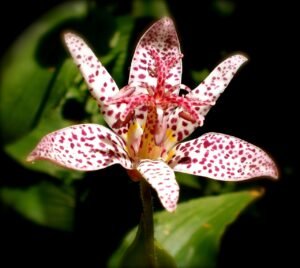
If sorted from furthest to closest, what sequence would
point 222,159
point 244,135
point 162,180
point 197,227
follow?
point 244,135, point 197,227, point 222,159, point 162,180

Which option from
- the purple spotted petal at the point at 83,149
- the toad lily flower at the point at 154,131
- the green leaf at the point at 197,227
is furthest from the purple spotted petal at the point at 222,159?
the green leaf at the point at 197,227

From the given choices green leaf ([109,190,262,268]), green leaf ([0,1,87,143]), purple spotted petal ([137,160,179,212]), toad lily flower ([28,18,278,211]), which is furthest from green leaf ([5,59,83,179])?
purple spotted petal ([137,160,179,212])

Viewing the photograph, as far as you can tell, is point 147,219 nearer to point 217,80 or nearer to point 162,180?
point 162,180

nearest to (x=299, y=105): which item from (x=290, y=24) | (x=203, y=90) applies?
(x=290, y=24)

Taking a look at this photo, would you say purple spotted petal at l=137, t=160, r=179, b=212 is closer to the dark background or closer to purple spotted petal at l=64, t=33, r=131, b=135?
purple spotted petal at l=64, t=33, r=131, b=135

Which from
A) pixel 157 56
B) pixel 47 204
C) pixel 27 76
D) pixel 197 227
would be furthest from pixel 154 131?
pixel 27 76

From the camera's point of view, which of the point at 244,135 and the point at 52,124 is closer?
the point at 52,124

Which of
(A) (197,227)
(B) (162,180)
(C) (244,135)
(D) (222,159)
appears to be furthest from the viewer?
(C) (244,135)

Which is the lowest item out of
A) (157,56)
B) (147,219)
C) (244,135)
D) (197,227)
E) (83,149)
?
(197,227)
